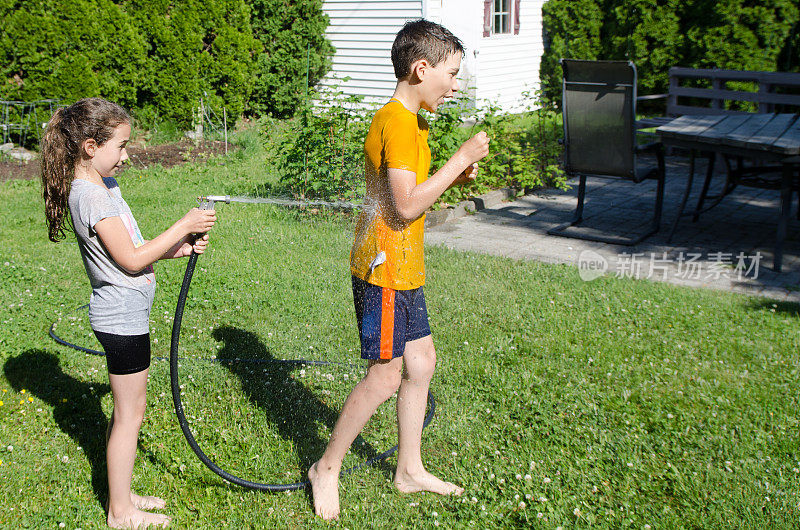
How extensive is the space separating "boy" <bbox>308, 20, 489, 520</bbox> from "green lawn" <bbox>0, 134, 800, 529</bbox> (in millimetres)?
397

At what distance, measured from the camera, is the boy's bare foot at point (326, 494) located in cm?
258

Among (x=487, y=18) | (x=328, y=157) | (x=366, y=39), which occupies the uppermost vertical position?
(x=487, y=18)

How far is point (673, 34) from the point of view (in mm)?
11445

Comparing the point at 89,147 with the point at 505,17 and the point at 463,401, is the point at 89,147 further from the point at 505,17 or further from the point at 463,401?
the point at 505,17

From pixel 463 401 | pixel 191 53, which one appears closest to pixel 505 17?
pixel 191 53

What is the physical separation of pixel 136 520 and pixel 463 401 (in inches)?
61.7

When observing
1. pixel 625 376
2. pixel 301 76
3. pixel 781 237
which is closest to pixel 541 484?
pixel 625 376

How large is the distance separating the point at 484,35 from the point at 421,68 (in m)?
11.8

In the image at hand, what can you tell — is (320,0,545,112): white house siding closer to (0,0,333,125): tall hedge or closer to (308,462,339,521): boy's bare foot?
(0,0,333,125): tall hedge

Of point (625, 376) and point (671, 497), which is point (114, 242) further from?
point (625, 376)

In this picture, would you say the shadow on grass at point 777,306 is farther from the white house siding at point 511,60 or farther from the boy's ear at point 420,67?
the white house siding at point 511,60

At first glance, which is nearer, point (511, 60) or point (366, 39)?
point (366, 39)

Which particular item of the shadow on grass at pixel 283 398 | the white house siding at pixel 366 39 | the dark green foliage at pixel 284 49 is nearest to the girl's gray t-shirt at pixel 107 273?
the shadow on grass at pixel 283 398

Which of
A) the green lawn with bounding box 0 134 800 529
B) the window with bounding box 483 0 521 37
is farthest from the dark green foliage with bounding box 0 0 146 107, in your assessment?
the window with bounding box 483 0 521 37
